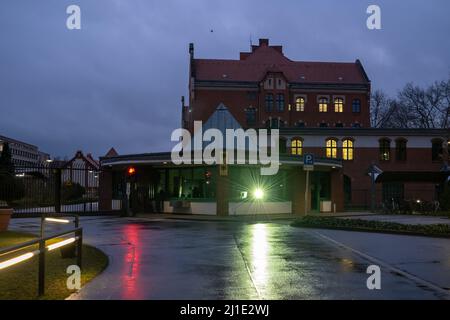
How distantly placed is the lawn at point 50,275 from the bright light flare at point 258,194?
834 inches

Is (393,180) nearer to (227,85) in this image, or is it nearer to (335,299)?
(227,85)

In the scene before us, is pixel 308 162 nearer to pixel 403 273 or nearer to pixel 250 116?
pixel 403 273

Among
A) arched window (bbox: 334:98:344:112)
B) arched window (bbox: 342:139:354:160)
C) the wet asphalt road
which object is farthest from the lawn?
arched window (bbox: 334:98:344:112)

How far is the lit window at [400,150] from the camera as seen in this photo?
5206 centimetres

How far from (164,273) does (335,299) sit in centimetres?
383

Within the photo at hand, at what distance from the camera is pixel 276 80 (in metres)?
61.7

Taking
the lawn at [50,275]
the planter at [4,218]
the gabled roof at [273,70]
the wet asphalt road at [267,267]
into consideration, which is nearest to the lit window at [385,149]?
the gabled roof at [273,70]

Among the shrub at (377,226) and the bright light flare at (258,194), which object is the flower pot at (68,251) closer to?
the shrub at (377,226)

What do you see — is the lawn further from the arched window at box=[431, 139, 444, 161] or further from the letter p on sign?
the arched window at box=[431, 139, 444, 161]

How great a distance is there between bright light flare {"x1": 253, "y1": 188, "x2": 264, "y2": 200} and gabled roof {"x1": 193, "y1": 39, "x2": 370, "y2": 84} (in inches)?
1146

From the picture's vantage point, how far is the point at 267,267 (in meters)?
11.6

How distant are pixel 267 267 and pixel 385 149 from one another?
A: 141 feet

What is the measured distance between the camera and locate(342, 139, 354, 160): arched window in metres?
51.6

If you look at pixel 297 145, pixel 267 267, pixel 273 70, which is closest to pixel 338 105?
pixel 273 70
